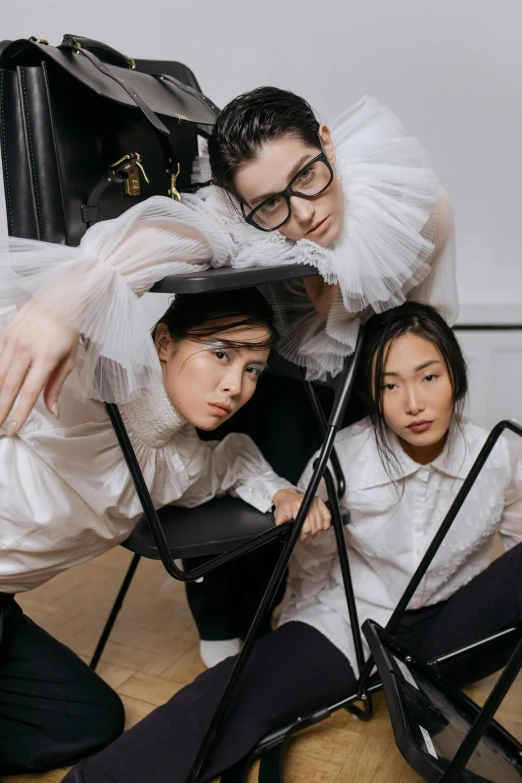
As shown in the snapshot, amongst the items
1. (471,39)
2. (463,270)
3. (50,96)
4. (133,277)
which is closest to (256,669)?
(133,277)

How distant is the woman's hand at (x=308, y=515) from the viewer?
1235 millimetres

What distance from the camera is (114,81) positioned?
1.14 m

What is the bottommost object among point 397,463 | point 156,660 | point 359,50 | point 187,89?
point 156,660

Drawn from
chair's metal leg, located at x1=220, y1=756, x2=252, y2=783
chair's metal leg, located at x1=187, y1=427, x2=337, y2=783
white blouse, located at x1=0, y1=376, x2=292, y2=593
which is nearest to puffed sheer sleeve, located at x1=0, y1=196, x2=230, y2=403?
white blouse, located at x1=0, y1=376, x2=292, y2=593

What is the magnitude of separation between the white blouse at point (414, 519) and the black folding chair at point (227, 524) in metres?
0.08

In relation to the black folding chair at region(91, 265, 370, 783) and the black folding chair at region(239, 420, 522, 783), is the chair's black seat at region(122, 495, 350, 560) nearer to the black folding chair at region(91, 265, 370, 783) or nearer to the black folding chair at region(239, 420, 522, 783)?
the black folding chair at region(91, 265, 370, 783)

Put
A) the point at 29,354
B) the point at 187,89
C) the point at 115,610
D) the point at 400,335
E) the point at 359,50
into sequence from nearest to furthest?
the point at 29,354 → the point at 400,335 → the point at 187,89 → the point at 115,610 → the point at 359,50

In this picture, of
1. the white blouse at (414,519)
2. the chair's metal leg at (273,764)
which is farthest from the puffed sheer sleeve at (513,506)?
the chair's metal leg at (273,764)

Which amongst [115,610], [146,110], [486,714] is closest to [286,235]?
[146,110]

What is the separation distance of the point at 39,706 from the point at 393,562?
683mm

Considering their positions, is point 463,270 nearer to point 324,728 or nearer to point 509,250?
point 509,250

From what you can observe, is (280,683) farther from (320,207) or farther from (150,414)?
(320,207)

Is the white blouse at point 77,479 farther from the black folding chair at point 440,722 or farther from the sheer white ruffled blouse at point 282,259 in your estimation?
the black folding chair at point 440,722

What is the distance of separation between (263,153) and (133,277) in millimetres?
316
